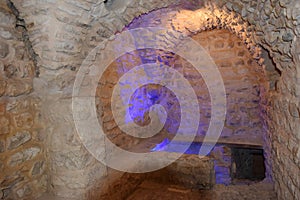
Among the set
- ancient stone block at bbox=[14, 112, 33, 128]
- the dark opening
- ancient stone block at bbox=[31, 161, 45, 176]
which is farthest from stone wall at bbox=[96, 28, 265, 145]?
ancient stone block at bbox=[14, 112, 33, 128]

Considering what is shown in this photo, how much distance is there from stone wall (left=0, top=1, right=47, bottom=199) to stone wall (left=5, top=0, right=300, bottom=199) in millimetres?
100

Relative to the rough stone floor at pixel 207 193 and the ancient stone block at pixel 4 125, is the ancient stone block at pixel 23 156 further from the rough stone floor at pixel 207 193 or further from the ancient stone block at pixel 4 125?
the rough stone floor at pixel 207 193

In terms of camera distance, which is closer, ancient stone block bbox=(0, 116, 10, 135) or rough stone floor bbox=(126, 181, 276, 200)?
ancient stone block bbox=(0, 116, 10, 135)

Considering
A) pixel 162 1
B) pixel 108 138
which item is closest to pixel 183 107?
pixel 108 138

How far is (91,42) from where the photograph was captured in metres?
2.01

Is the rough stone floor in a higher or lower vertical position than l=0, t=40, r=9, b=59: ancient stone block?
lower

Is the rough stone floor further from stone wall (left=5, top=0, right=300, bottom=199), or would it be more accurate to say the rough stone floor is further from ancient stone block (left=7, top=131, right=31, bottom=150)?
ancient stone block (left=7, top=131, right=31, bottom=150)

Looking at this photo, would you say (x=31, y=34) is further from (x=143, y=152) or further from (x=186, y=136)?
(x=186, y=136)

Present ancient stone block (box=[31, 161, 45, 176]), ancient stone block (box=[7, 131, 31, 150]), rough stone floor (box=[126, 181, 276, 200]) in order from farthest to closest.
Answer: rough stone floor (box=[126, 181, 276, 200]) → ancient stone block (box=[31, 161, 45, 176]) → ancient stone block (box=[7, 131, 31, 150])

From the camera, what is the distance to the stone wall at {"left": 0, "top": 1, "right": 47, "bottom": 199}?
1698 mm

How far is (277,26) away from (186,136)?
2.84 metres

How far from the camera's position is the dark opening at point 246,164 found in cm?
416

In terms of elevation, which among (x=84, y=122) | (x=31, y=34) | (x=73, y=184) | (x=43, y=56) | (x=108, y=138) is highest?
(x=31, y=34)

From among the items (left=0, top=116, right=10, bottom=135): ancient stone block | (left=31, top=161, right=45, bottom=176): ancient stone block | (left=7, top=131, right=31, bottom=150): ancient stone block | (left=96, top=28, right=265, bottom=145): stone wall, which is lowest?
(left=31, top=161, right=45, bottom=176): ancient stone block
